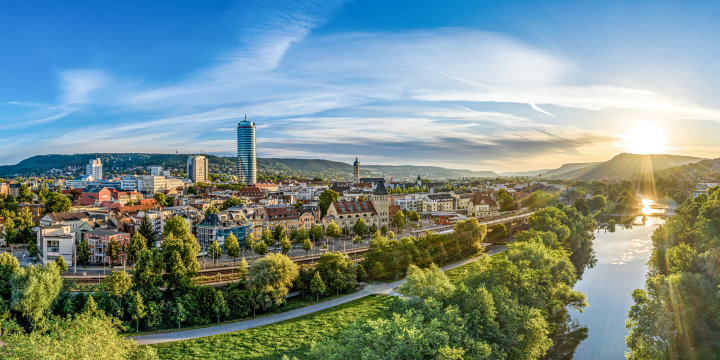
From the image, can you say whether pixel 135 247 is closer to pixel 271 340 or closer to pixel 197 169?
pixel 271 340

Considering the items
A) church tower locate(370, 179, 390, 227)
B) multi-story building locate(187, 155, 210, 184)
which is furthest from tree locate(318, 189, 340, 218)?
multi-story building locate(187, 155, 210, 184)

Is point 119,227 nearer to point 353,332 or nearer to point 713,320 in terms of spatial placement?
point 353,332

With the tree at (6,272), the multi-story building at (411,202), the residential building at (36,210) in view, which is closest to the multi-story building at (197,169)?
the residential building at (36,210)

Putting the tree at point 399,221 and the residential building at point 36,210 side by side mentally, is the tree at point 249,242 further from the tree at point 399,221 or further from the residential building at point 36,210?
the residential building at point 36,210

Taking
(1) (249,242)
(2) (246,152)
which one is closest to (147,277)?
(1) (249,242)

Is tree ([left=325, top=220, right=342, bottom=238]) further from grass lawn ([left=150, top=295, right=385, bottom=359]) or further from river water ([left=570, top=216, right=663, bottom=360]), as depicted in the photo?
river water ([left=570, top=216, right=663, bottom=360])

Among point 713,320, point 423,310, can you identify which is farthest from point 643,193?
point 423,310

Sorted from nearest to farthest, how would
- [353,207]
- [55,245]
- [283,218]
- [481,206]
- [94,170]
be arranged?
[55,245] → [283,218] → [353,207] → [481,206] → [94,170]
